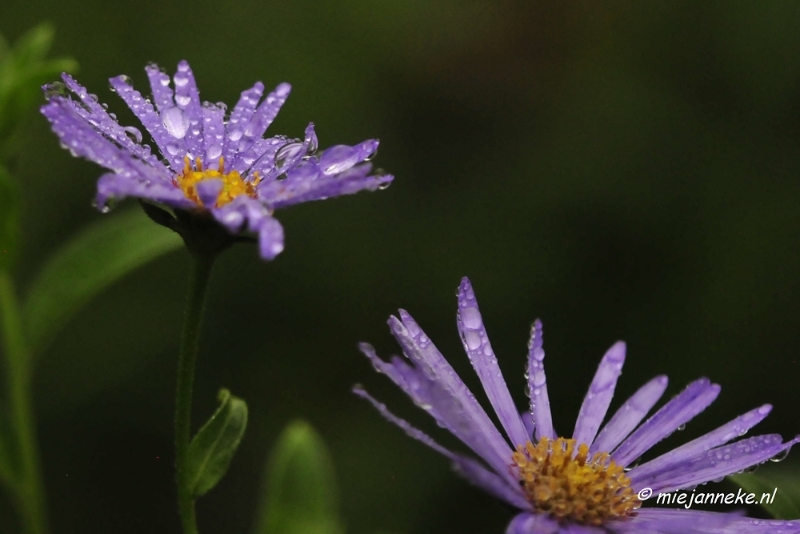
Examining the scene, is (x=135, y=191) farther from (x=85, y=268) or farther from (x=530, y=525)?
(x=85, y=268)

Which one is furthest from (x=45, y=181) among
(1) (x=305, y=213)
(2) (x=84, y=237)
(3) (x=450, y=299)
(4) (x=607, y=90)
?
(4) (x=607, y=90)

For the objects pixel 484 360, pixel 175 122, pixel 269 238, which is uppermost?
pixel 175 122

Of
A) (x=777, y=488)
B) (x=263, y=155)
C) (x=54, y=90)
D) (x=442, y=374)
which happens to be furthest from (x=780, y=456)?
(x=54, y=90)

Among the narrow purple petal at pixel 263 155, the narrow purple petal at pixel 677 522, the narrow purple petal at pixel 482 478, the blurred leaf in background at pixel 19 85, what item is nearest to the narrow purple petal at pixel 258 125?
the narrow purple petal at pixel 263 155

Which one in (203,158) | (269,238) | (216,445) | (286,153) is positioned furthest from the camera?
(203,158)

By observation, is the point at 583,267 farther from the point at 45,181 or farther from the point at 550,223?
the point at 45,181

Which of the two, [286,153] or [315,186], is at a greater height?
[286,153]
